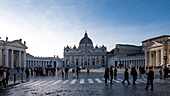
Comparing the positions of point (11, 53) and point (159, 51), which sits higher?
point (159, 51)

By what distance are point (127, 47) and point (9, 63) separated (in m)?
90.2

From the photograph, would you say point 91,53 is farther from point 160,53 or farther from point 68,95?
point 68,95

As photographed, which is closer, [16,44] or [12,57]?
[12,57]

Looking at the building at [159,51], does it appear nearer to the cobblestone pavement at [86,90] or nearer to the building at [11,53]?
the cobblestone pavement at [86,90]

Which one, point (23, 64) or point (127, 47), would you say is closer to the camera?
point (23, 64)

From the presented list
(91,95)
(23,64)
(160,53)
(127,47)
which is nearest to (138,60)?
(160,53)

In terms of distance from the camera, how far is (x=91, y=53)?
144m

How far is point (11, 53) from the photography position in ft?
206

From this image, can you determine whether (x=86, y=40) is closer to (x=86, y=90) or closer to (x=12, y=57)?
(x=12, y=57)

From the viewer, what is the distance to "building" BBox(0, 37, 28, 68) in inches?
2286

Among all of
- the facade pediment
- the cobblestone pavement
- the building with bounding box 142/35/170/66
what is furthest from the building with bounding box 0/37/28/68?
the building with bounding box 142/35/170/66

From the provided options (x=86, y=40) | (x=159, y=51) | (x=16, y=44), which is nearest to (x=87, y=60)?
(x=86, y=40)

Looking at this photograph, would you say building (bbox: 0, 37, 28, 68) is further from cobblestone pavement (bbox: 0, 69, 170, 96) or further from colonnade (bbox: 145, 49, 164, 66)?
colonnade (bbox: 145, 49, 164, 66)

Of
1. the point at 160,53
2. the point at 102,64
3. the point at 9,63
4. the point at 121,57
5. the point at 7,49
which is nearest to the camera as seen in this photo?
the point at 7,49
